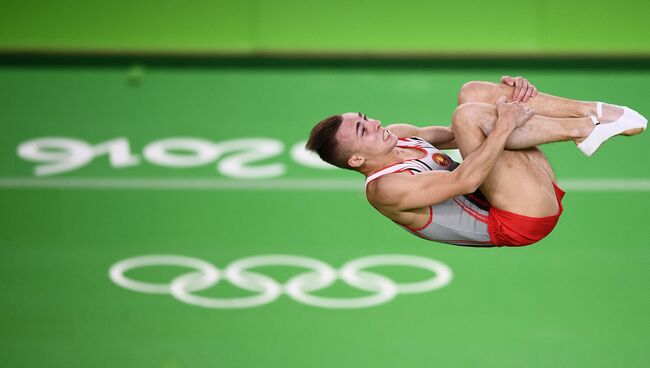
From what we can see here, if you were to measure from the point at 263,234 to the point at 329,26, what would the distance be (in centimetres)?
343

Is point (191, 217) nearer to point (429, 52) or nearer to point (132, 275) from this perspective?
point (132, 275)

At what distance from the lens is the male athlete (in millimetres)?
6172

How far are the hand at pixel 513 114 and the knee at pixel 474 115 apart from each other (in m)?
0.07

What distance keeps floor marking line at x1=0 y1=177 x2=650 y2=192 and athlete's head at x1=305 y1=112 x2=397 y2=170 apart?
4863 millimetres

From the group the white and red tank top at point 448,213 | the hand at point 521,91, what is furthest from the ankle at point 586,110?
the white and red tank top at point 448,213

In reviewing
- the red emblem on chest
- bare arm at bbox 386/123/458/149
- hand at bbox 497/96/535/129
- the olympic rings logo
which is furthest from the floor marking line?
hand at bbox 497/96/535/129

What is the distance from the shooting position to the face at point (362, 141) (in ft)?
21.1

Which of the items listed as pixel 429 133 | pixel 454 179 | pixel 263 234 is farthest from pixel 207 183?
pixel 454 179

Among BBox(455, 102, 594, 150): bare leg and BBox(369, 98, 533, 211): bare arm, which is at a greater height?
BBox(455, 102, 594, 150): bare leg

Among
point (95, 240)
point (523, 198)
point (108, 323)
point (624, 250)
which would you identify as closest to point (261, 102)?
point (95, 240)

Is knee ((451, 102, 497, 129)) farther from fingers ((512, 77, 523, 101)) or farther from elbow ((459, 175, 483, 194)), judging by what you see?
elbow ((459, 175, 483, 194))

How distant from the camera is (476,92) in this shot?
6.57 metres

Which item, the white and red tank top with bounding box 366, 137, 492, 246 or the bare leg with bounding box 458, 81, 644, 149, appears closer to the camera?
the bare leg with bounding box 458, 81, 644, 149

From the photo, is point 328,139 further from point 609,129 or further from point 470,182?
point 609,129
